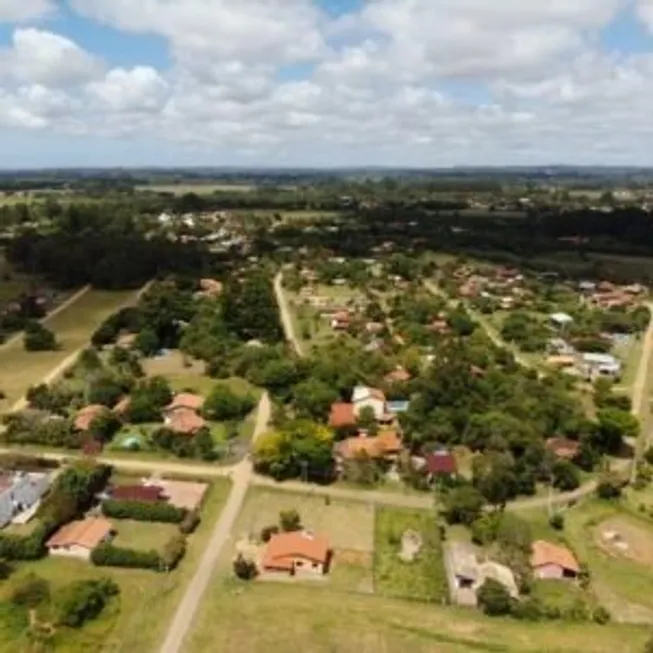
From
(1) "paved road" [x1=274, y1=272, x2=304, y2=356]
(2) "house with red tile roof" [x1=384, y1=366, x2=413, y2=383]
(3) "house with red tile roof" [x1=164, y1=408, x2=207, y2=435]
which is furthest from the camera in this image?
(1) "paved road" [x1=274, y1=272, x2=304, y2=356]

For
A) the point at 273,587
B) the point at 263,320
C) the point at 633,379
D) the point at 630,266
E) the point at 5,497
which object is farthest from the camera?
the point at 630,266

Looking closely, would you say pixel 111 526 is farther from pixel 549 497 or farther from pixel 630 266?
pixel 630 266

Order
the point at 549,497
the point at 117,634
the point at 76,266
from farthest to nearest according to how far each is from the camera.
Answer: the point at 76,266, the point at 549,497, the point at 117,634

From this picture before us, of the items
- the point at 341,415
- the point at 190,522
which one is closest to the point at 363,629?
the point at 190,522

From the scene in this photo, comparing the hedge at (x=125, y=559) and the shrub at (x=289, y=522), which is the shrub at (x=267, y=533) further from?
the hedge at (x=125, y=559)

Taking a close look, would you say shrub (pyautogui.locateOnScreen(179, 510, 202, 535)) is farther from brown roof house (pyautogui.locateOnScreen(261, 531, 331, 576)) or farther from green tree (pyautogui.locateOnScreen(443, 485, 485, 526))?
green tree (pyautogui.locateOnScreen(443, 485, 485, 526))

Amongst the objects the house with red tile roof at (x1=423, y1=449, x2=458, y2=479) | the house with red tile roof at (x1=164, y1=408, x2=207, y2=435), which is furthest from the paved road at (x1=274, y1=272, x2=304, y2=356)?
the house with red tile roof at (x1=423, y1=449, x2=458, y2=479)

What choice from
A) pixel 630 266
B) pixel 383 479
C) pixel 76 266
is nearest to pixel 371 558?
pixel 383 479
